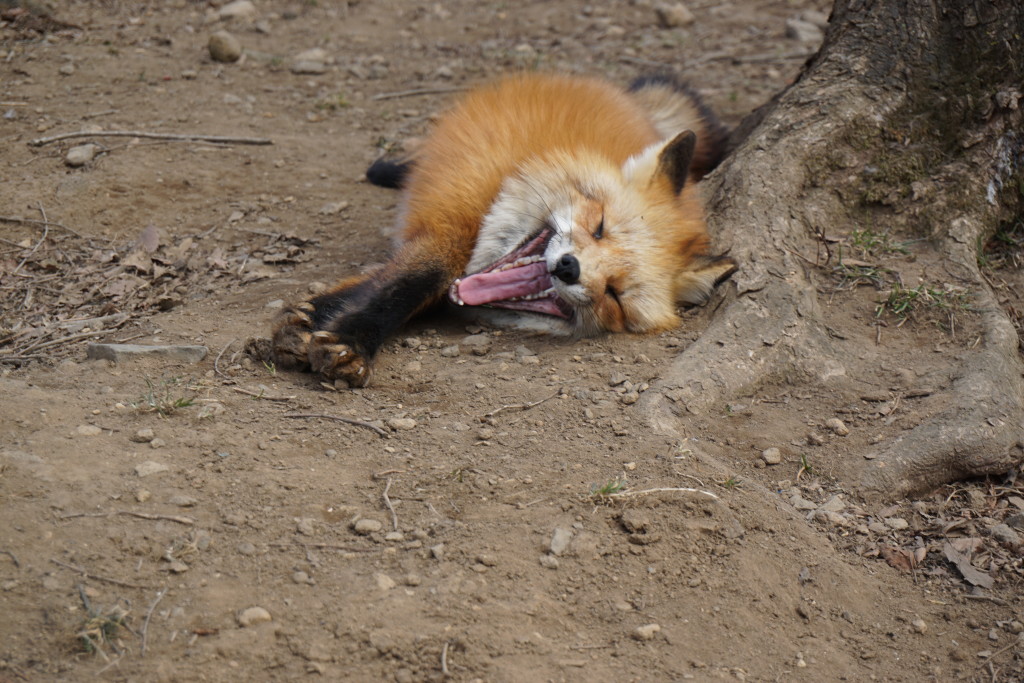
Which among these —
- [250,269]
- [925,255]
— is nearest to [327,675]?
[250,269]

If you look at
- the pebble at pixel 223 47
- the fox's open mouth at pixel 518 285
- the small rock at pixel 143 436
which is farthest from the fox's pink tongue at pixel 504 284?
the pebble at pixel 223 47

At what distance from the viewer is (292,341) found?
3.26 metres

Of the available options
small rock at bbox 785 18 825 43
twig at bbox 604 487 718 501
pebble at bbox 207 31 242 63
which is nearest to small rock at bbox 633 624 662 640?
twig at bbox 604 487 718 501

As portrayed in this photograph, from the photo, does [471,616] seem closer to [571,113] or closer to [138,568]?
[138,568]

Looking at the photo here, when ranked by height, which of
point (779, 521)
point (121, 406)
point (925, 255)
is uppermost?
point (925, 255)

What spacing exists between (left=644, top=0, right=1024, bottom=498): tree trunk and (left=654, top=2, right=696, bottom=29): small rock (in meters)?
3.54

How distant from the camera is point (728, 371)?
3289 mm

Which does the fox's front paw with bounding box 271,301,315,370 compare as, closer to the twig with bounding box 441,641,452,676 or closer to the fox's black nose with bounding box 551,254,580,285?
the fox's black nose with bounding box 551,254,580,285

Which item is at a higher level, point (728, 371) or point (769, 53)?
point (769, 53)

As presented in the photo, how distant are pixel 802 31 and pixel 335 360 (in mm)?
5788

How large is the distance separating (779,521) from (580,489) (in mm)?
620

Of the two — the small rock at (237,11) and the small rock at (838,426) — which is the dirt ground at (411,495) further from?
the small rock at (237,11)

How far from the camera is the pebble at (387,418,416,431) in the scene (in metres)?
2.95

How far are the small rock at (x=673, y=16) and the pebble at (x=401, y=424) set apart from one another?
572 cm
